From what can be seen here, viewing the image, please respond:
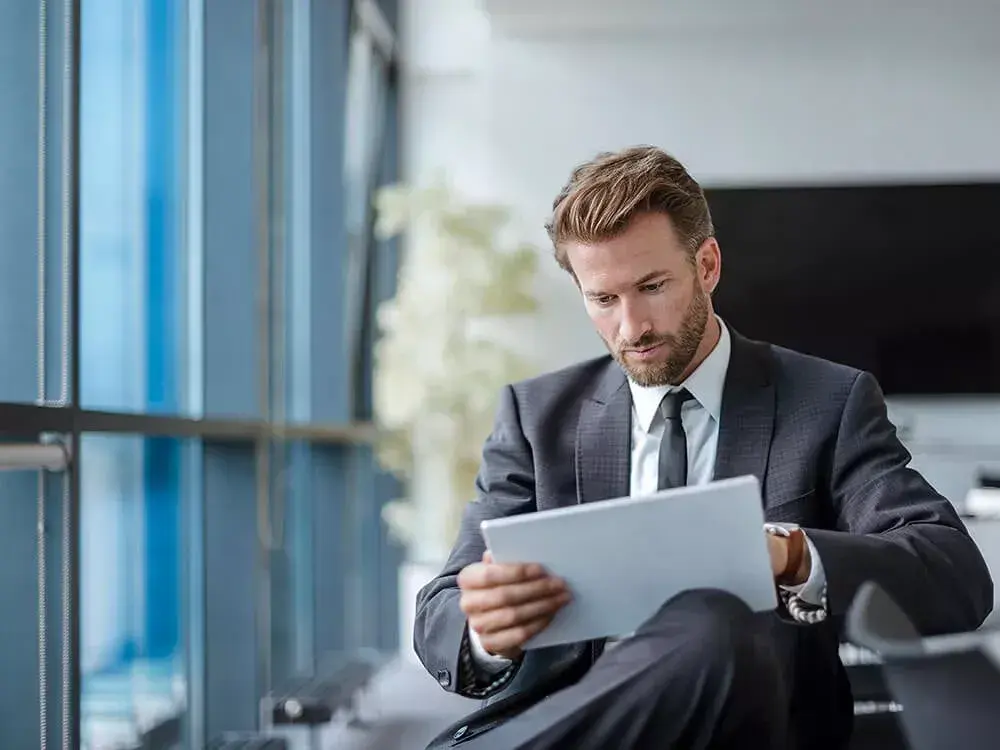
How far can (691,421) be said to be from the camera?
1824 millimetres

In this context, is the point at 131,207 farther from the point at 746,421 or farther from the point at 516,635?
the point at 516,635

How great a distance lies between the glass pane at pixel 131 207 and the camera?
270 cm

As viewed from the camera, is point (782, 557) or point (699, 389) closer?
point (782, 557)

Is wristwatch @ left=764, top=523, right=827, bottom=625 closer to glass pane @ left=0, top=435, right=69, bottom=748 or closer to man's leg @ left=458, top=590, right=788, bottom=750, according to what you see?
man's leg @ left=458, top=590, right=788, bottom=750

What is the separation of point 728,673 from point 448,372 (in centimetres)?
319

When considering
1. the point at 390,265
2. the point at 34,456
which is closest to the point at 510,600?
the point at 34,456

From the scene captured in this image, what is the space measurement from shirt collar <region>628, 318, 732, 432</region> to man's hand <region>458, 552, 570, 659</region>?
1.44ft

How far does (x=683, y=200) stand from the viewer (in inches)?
69.6

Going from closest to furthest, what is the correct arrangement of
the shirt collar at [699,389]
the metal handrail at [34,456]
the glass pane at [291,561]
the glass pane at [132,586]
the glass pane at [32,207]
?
1. the shirt collar at [699,389]
2. the metal handrail at [34,456]
3. the glass pane at [32,207]
4. the glass pane at [132,586]
5. the glass pane at [291,561]

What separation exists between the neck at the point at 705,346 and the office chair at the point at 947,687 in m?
0.55

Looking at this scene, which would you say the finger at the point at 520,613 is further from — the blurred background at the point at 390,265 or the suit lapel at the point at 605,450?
the blurred background at the point at 390,265

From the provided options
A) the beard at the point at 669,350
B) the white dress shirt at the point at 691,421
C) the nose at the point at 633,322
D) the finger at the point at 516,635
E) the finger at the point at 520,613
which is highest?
the nose at the point at 633,322

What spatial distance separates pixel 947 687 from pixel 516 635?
447 millimetres

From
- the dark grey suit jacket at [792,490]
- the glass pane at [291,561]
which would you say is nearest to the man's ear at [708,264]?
the dark grey suit jacket at [792,490]
